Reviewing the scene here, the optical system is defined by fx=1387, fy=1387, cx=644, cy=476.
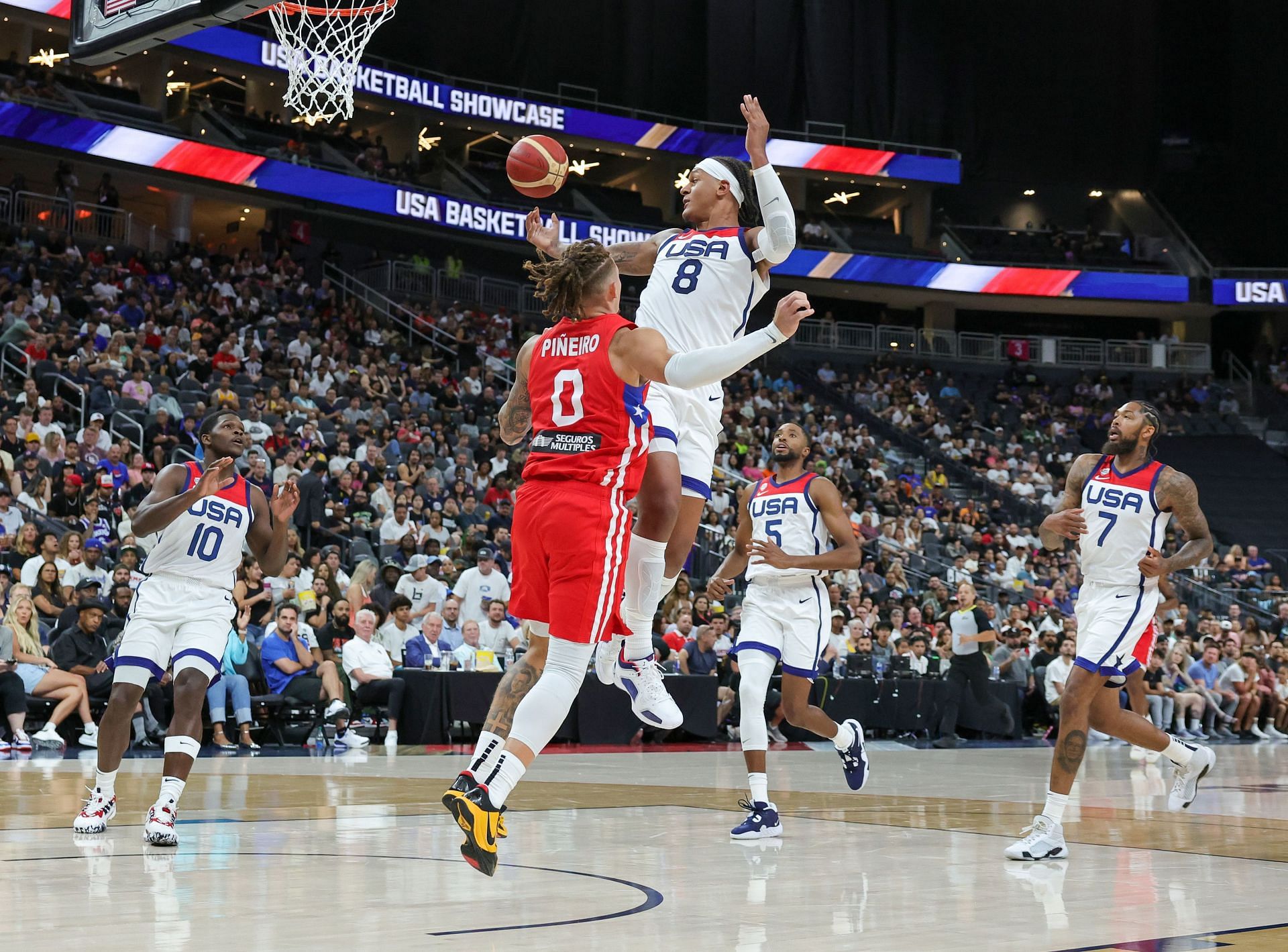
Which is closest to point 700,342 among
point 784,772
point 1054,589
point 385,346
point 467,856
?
point 467,856

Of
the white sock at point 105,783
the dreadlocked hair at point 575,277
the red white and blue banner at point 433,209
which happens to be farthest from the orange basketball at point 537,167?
the red white and blue banner at point 433,209

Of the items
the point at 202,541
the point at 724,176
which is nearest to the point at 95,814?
the point at 202,541

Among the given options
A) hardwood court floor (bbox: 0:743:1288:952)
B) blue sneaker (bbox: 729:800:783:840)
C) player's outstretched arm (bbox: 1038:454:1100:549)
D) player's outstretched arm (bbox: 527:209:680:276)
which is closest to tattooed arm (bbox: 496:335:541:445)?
player's outstretched arm (bbox: 527:209:680:276)

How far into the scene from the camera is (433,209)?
30.7 metres

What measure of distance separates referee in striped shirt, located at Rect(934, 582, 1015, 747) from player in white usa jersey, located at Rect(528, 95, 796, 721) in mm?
8549

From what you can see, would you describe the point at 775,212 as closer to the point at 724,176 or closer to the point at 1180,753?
the point at 724,176

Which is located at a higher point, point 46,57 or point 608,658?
point 46,57

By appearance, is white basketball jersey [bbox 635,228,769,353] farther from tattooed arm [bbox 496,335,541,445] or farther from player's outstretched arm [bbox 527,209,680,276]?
tattooed arm [bbox 496,335,541,445]

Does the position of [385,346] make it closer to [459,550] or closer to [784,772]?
[459,550]

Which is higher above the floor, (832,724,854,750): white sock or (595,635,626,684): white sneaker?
(595,635,626,684): white sneaker

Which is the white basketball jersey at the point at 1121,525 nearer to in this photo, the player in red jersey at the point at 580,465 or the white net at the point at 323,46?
the player in red jersey at the point at 580,465

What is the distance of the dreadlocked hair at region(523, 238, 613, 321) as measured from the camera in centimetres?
540

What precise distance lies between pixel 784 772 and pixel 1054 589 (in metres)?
12.1

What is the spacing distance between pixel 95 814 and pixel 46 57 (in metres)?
28.1
